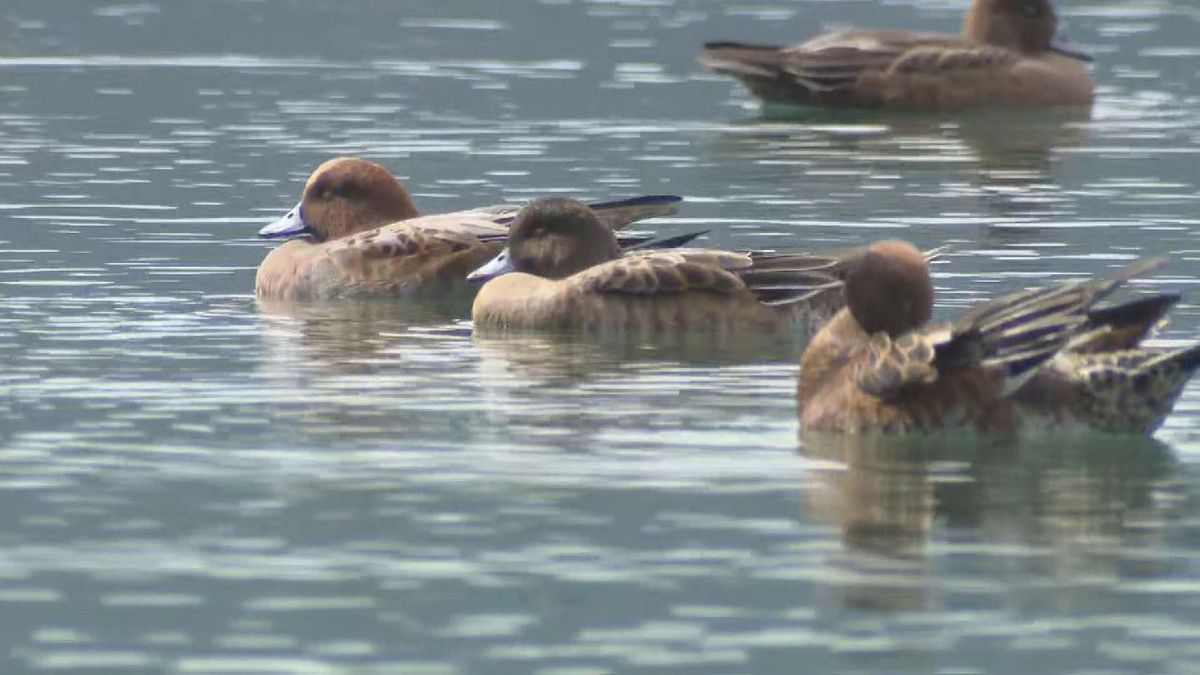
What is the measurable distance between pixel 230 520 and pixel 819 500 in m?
1.77

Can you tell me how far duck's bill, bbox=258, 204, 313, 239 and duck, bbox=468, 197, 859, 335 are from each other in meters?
2.16

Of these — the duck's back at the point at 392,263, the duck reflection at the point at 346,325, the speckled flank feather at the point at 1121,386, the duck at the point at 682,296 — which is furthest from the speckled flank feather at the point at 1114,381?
the duck's back at the point at 392,263

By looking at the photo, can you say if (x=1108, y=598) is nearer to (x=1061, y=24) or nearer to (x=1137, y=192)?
(x=1137, y=192)

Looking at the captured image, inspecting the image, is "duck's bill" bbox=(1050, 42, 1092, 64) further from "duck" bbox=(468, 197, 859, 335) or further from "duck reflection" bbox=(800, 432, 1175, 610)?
"duck reflection" bbox=(800, 432, 1175, 610)

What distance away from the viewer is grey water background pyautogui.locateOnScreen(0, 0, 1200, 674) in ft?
25.6

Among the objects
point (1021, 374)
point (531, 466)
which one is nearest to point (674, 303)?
point (1021, 374)

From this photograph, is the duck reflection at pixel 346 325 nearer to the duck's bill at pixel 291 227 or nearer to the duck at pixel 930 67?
the duck's bill at pixel 291 227

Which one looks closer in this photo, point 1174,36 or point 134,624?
point 134,624

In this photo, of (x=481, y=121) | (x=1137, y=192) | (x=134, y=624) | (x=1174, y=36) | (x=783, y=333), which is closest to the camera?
(x=134, y=624)

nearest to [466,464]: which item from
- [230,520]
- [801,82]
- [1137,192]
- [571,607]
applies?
[230,520]

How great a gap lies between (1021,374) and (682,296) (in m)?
3.19

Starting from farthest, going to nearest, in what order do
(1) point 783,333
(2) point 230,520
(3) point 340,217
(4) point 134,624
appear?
(3) point 340,217 < (1) point 783,333 < (2) point 230,520 < (4) point 134,624

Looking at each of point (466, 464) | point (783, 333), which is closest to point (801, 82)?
point (783, 333)

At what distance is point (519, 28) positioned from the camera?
32.7 meters
